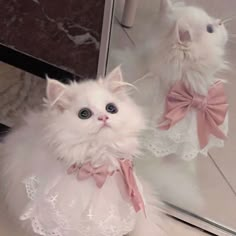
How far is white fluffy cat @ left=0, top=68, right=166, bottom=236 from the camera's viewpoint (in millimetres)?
700

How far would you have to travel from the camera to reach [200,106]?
85cm

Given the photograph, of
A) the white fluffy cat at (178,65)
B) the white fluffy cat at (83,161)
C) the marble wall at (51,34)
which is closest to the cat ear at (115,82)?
the white fluffy cat at (83,161)

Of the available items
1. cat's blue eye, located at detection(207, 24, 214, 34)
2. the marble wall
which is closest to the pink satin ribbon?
cat's blue eye, located at detection(207, 24, 214, 34)

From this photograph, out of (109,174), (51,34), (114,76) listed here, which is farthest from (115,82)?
(51,34)

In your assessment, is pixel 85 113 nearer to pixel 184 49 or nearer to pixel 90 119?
pixel 90 119

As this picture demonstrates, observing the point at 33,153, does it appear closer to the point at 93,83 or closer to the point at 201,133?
the point at 93,83

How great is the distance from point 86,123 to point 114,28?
303 mm

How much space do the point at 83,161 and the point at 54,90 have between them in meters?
0.10

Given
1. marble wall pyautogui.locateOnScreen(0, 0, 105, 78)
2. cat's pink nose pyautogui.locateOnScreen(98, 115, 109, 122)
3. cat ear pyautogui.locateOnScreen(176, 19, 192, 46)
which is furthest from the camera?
marble wall pyautogui.locateOnScreen(0, 0, 105, 78)

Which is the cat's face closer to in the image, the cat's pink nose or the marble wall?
the cat's pink nose

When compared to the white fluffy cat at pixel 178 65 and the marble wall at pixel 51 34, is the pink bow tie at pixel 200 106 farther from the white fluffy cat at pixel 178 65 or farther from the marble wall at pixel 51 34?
the marble wall at pixel 51 34

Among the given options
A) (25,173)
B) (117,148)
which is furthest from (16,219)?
(117,148)

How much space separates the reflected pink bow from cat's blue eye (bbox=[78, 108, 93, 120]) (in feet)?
0.29

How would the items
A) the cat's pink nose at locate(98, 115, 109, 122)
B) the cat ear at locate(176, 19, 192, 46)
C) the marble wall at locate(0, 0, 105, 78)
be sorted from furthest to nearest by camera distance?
1. the marble wall at locate(0, 0, 105, 78)
2. the cat ear at locate(176, 19, 192, 46)
3. the cat's pink nose at locate(98, 115, 109, 122)
